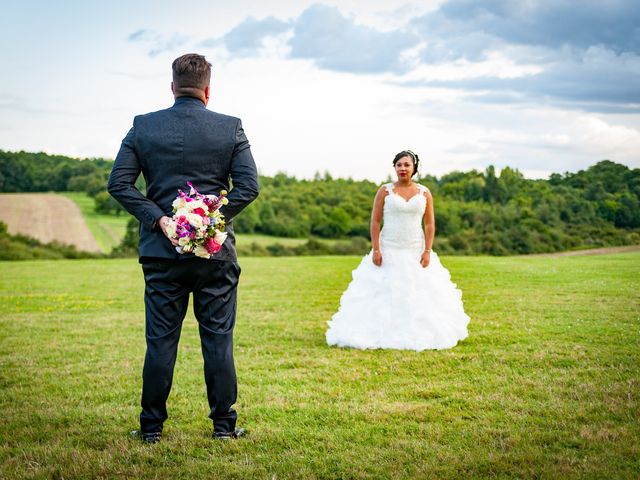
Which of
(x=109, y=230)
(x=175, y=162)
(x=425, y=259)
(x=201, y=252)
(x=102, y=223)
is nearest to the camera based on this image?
(x=201, y=252)

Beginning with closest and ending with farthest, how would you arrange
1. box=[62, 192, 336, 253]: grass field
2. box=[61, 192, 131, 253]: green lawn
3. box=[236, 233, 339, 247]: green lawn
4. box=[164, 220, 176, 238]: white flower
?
box=[164, 220, 176, 238]: white flower, box=[61, 192, 131, 253]: green lawn, box=[62, 192, 336, 253]: grass field, box=[236, 233, 339, 247]: green lawn

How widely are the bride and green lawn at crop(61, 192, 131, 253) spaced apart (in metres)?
43.1

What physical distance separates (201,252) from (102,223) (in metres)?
56.7

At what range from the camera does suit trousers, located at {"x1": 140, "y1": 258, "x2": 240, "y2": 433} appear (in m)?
5.29

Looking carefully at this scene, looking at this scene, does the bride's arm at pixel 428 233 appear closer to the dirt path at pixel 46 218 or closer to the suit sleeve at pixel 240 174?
the suit sleeve at pixel 240 174

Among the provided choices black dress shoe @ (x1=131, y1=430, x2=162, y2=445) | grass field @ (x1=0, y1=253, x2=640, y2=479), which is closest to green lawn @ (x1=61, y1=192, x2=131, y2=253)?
grass field @ (x1=0, y1=253, x2=640, y2=479)

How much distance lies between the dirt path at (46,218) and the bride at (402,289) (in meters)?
43.2

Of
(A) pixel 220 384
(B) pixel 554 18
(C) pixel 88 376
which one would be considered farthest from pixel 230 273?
(B) pixel 554 18

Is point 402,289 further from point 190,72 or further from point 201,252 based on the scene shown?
point 190,72

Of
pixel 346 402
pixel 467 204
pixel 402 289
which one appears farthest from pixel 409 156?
pixel 467 204

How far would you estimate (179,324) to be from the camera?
550 cm

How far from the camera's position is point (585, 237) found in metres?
19.6

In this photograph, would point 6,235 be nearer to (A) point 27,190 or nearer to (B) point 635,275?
(A) point 27,190

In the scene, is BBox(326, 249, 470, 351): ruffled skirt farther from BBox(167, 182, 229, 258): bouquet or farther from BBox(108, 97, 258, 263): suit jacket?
BBox(167, 182, 229, 258): bouquet
